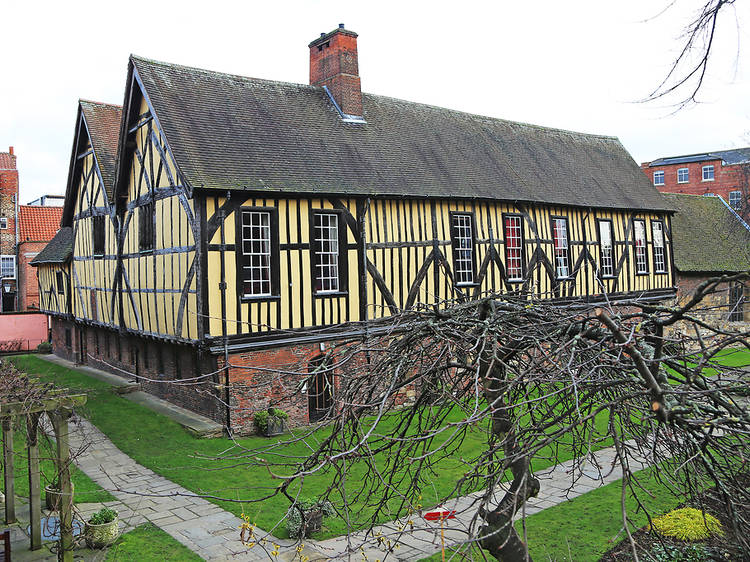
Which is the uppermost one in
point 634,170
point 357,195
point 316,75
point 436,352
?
point 316,75

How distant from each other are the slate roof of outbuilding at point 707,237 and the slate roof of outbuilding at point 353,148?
556cm

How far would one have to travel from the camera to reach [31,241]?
39.7 metres

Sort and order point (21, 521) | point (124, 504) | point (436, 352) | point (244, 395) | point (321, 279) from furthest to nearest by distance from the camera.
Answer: point (321, 279)
point (244, 395)
point (124, 504)
point (21, 521)
point (436, 352)

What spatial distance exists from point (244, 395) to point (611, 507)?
26.0ft

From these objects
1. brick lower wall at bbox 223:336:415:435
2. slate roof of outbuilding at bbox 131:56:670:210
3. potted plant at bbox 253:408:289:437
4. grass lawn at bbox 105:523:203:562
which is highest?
slate roof of outbuilding at bbox 131:56:670:210

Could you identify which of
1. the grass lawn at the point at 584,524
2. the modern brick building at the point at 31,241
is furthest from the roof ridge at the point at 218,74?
the modern brick building at the point at 31,241

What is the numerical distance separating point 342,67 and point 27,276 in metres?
29.3

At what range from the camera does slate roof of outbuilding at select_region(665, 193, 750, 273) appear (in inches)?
1129

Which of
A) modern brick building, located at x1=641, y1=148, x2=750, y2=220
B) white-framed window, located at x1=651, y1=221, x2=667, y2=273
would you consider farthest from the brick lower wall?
modern brick building, located at x1=641, y1=148, x2=750, y2=220

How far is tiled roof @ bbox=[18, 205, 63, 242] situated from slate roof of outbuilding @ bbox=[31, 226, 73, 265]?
12.2m

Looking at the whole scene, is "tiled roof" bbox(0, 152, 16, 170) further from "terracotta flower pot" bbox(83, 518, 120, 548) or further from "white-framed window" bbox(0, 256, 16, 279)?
"terracotta flower pot" bbox(83, 518, 120, 548)

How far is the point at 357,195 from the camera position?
1602 cm

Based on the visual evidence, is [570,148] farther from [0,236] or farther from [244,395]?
[0,236]

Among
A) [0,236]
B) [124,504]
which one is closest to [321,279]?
[124,504]
